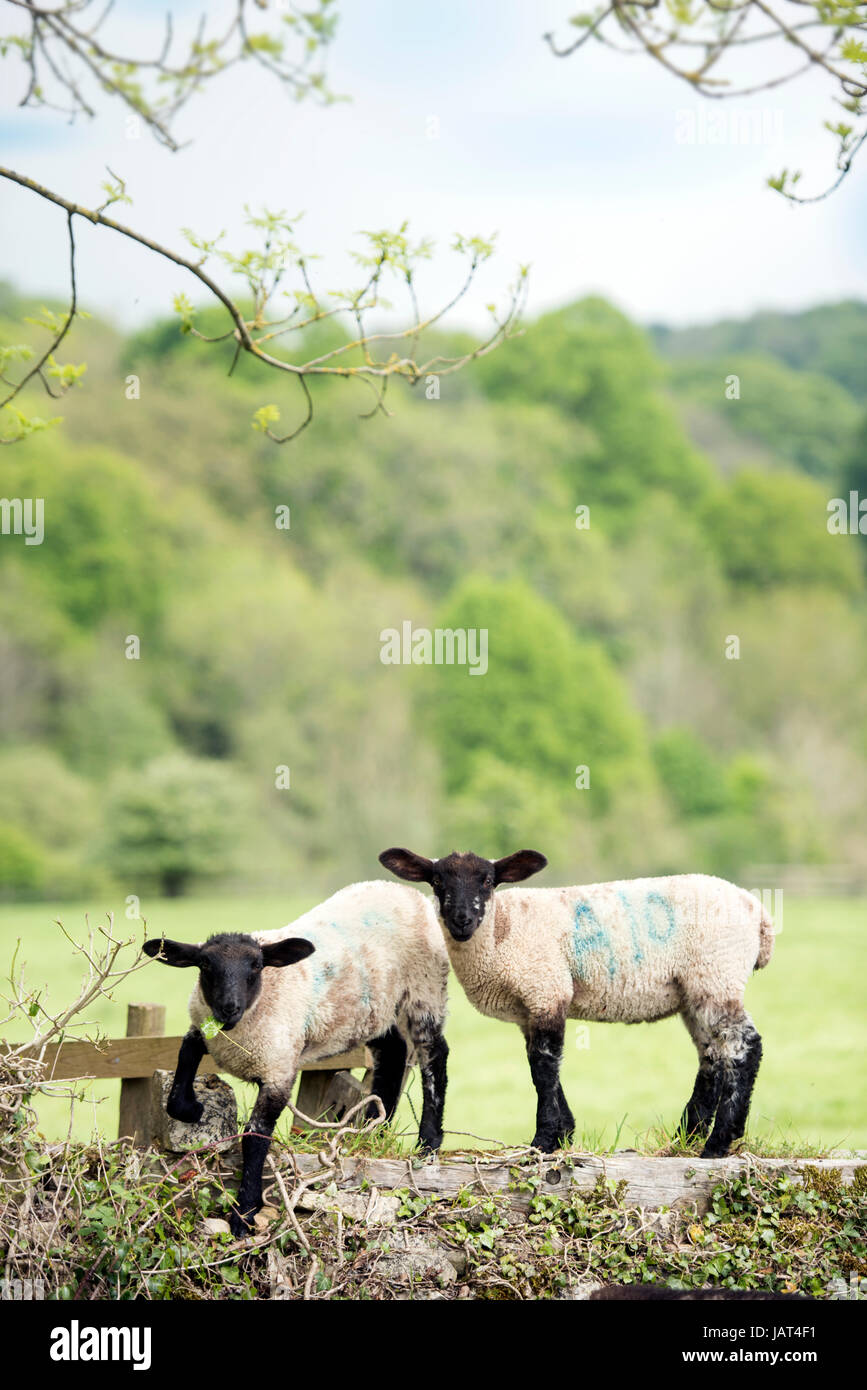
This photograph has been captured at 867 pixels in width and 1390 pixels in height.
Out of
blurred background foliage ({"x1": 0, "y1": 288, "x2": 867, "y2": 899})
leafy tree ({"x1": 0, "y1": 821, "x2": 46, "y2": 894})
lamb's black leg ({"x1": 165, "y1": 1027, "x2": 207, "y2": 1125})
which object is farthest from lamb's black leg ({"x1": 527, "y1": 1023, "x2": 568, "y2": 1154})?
leafy tree ({"x1": 0, "y1": 821, "x2": 46, "y2": 894})

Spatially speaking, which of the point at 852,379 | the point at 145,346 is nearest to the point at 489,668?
the point at 145,346

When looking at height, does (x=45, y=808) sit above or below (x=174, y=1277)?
above

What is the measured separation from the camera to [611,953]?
5.96m

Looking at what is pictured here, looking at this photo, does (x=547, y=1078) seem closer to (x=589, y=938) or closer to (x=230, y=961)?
(x=589, y=938)

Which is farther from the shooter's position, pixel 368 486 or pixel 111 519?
pixel 368 486

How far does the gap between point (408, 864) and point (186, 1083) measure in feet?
4.29

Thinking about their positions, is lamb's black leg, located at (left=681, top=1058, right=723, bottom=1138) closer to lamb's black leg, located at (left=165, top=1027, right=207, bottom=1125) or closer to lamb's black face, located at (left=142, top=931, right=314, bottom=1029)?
lamb's black face, located at (left=142, top=931, right=314, bottom=1029)

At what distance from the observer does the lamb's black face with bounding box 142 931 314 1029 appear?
530cm

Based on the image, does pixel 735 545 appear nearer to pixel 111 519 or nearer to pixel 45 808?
pixel 111 519

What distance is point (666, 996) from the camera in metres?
6.04

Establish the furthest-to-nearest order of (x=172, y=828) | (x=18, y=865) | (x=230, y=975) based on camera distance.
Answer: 1. (x=18, y=865)
2. (x=172, y=828)
3. (x=230, y=975)

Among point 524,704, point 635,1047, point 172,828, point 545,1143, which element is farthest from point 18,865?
point 545,1143

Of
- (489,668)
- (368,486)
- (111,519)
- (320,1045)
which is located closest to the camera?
(320,1045)
